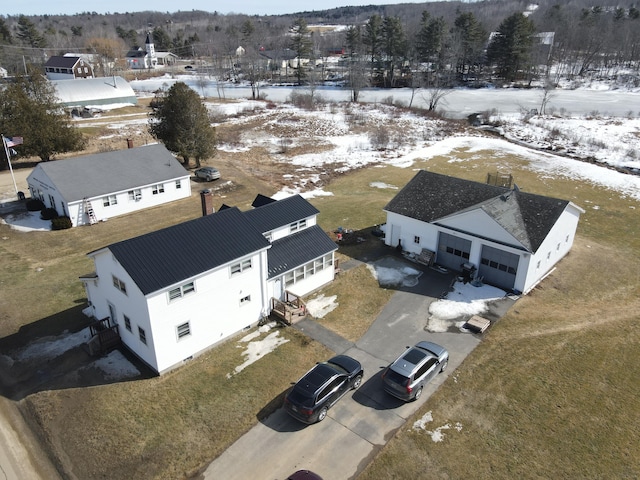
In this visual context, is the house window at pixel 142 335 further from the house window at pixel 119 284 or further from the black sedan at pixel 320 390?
the black sedan at pixel 320 390

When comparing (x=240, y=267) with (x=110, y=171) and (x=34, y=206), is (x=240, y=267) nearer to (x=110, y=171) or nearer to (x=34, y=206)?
(x=110, y=171)

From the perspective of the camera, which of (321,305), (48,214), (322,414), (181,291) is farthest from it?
(48,214)

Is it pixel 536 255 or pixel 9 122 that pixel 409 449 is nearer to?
pixel 536 255

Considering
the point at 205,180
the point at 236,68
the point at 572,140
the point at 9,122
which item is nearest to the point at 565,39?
the point at 572,140

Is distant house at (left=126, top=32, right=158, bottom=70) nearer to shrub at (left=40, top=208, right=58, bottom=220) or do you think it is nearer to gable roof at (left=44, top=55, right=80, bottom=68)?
gable roof at (left=44, top=55, right=80, bottom=68)

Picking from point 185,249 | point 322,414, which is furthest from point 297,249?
point 322,414

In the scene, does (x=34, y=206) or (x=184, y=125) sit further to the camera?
(x=184, y=125)
